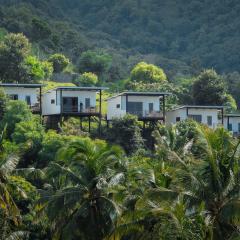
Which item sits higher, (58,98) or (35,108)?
(58,98)

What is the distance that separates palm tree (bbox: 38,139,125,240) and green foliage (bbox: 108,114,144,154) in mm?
28806

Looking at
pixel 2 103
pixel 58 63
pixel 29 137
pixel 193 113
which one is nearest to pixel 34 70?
pixel 58 63

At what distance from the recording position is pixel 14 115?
68500mm

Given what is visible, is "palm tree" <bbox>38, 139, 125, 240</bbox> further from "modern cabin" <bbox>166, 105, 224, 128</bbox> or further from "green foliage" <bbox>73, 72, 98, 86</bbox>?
"green foliage" <bbox>73, 72, 98, 86</bbox>

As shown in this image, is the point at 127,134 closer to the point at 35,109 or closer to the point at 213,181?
the point at 35,109

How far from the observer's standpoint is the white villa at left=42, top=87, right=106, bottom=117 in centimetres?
7556

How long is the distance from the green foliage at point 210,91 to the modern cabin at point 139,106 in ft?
42.7

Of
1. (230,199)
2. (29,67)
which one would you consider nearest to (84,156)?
(230,199)

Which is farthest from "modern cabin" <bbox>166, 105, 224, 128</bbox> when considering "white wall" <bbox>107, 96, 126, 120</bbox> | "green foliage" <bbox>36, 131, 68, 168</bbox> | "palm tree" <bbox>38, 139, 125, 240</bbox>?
"palm tree" <bbox>38, 139, 125, 240</bbox>

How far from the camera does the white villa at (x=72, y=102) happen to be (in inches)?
2975

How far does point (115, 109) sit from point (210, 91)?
15.5 m

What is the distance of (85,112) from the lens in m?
75.4

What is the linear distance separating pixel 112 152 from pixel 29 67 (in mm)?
51230

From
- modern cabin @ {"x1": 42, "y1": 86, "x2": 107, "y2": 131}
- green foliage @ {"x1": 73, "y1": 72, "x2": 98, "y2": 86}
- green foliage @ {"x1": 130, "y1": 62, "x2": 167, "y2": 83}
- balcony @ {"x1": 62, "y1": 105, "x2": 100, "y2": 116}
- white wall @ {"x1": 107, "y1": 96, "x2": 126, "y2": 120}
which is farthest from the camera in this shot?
green foliage @ {"x1": 130, "y1": 62, "x2": 167, "y2": 83}
